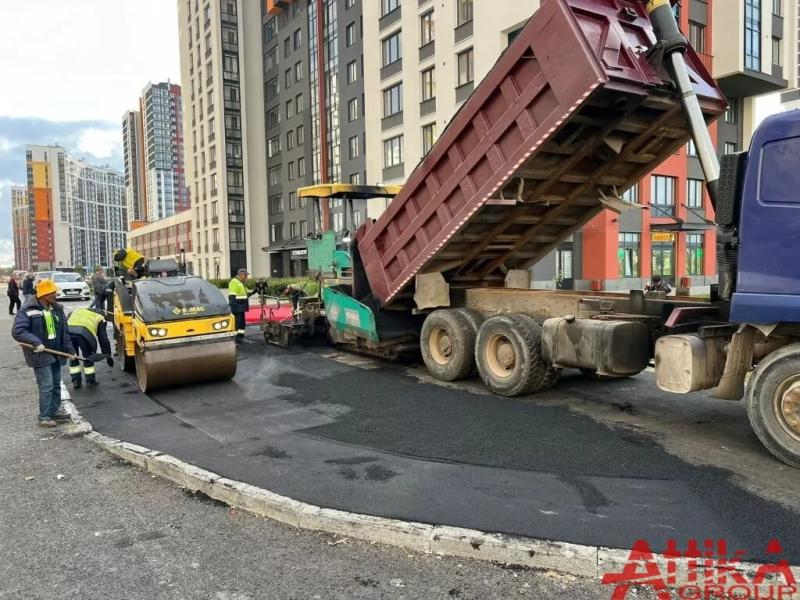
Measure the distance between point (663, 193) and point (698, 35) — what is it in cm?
735

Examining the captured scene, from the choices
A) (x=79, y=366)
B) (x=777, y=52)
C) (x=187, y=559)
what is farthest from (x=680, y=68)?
(x=777, y=52)

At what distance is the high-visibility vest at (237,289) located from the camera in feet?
40.8

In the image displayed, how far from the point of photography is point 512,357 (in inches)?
294

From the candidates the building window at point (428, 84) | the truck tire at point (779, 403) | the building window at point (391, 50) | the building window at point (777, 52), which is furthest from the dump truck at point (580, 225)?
the building window at point (777, 52)

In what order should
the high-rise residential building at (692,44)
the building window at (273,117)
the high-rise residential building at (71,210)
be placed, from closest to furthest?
the high-rise residential building at (692,44)
the building window at (273,117)
the high-rise residential building at (71,210)

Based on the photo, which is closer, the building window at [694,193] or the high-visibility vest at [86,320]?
the high-visibility vest at [86,320]

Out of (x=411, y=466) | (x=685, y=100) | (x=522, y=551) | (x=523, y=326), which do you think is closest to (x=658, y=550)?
(x=522, y=551)

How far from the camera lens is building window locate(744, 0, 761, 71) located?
2800 cm

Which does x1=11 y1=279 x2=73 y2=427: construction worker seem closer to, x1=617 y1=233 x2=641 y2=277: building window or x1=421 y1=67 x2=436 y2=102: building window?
x1=617 y1=233 x2=641 y2=277: building window

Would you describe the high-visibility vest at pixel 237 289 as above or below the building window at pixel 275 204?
below

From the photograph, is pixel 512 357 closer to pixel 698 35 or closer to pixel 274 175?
pixel 698 35

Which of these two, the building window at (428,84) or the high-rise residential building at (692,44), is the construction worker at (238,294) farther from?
the building window at (428,84)

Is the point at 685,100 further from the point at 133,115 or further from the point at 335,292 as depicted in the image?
the point at 133,115

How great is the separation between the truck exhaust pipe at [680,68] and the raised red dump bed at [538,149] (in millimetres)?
157
